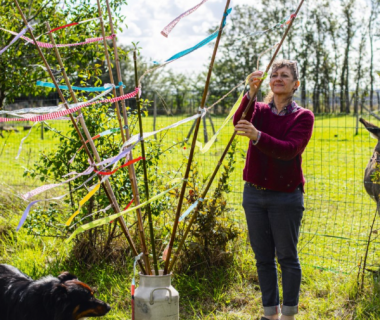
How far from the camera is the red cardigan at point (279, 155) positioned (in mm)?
2928

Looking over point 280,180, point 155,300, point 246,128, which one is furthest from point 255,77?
point 155,300

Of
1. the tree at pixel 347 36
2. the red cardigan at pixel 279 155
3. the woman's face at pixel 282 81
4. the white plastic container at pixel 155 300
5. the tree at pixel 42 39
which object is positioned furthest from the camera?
the tree at pixel 347 36

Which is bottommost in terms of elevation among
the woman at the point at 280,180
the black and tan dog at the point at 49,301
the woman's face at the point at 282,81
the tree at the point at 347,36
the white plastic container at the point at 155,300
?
the black and tan dog at the point at 49,301

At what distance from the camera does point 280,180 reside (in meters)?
3.02

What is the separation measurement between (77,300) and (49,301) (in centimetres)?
18

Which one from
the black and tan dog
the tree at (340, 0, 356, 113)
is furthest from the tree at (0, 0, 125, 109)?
the tree at (340, 0, 356, 113)

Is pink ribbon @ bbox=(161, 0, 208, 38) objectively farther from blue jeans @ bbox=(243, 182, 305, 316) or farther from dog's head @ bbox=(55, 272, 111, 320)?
dog's head @ bbox=(55, 272, 111, 320)

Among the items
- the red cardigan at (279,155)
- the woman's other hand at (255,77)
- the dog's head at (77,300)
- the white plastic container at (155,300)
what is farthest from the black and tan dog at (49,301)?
the woman's other hand at (255,77)

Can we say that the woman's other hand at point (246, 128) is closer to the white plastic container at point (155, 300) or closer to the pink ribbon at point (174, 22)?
the pink ribbon at point (174, 22)

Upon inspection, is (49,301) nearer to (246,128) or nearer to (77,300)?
(77,300)

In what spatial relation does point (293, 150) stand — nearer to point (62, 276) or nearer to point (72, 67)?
point (62, 276)

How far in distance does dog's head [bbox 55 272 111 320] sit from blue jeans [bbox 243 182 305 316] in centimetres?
112

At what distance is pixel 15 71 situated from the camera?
5887 mm

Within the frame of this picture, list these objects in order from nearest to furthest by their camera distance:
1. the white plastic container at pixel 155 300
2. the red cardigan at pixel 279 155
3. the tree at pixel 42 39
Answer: the white plastic container at pixel 155 300, the red cardigan at pixel 279 155, the tree at pixel 42 39
